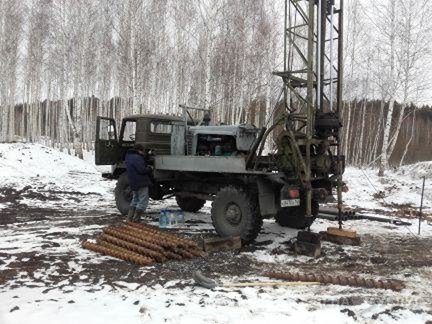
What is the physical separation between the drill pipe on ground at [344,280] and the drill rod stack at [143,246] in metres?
1.51

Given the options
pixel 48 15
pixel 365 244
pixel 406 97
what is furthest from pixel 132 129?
pixel 48 15

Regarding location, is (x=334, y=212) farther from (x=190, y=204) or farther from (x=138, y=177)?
(x=138, y=177)

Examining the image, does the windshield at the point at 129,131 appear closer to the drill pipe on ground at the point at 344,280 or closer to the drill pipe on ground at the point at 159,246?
the drill pipe on ground at the point at 159,246

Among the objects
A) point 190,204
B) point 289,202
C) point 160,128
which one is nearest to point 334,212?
point 190,204

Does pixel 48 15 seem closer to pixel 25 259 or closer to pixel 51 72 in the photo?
pixel 51 72

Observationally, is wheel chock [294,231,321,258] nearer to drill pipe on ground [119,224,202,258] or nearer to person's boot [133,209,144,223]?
drill pipe on ground [119,224,202,258]

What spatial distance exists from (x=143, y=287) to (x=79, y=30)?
65.7 ft

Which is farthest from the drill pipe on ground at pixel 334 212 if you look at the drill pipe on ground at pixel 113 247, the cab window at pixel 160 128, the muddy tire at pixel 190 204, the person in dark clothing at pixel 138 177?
the drill pipe on ground at pixel 113 247

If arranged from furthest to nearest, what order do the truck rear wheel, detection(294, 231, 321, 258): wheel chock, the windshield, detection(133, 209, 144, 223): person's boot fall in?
1. the windshield
2. detection(133, 209, 144, 223): person's boot
3. the truck rear wheel
4. detection(294, 231, 321, 258): wheel chock

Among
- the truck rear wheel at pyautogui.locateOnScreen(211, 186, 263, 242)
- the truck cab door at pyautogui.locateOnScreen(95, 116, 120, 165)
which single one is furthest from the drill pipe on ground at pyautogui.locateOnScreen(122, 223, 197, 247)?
the truck cab door at pyautogui.locateOnScreen(95, 116, 120, 165)

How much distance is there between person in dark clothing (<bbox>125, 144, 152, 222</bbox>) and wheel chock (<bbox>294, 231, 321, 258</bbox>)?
10.8ft

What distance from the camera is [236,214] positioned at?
7773 mm

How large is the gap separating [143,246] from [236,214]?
174 centimetres

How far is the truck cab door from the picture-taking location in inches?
403
